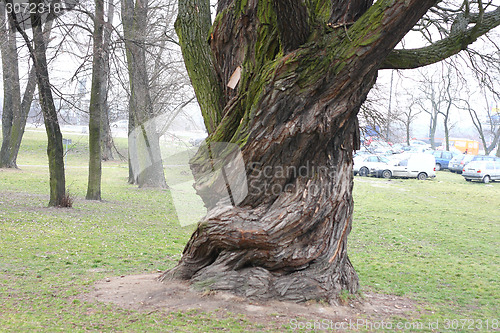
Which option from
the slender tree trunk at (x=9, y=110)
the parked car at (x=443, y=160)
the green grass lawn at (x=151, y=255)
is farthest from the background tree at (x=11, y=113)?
the parked car at (x=443, y=160)

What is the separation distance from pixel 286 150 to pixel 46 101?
8597 millimetres

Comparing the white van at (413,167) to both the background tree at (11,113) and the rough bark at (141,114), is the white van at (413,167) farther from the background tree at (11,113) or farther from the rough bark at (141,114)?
the background tree at (11,113)

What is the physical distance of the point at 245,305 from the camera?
535 cm

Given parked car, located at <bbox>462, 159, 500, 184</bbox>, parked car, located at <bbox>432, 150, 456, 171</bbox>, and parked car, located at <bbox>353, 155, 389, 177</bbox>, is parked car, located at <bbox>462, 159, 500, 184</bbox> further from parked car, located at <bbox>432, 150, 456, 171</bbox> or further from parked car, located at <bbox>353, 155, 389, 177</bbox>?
parked car, located at <bbox>432, 150, 456, 171</bbox>

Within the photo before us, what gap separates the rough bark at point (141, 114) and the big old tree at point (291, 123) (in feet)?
41.4

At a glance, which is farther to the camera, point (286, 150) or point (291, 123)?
point (286, 150)

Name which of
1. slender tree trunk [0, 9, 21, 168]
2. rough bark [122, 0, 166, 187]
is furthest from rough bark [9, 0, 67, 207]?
slender tree trunk [0, 9, 21, 168]

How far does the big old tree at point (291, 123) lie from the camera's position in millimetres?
5188

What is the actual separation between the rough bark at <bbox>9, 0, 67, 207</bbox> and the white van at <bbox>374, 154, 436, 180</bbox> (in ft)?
80.2

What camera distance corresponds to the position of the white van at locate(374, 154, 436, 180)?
3158 cm

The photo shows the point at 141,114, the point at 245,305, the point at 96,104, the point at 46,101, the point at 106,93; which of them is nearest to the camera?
the point at 245,305

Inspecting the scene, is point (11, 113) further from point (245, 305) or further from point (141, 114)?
point (245, 305)

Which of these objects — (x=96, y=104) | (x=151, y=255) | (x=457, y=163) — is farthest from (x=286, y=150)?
(x=457, y=163)

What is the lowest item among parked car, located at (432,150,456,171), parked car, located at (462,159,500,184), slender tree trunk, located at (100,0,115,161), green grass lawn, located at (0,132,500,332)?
green grass lawn, located at (0,132,500,332)
